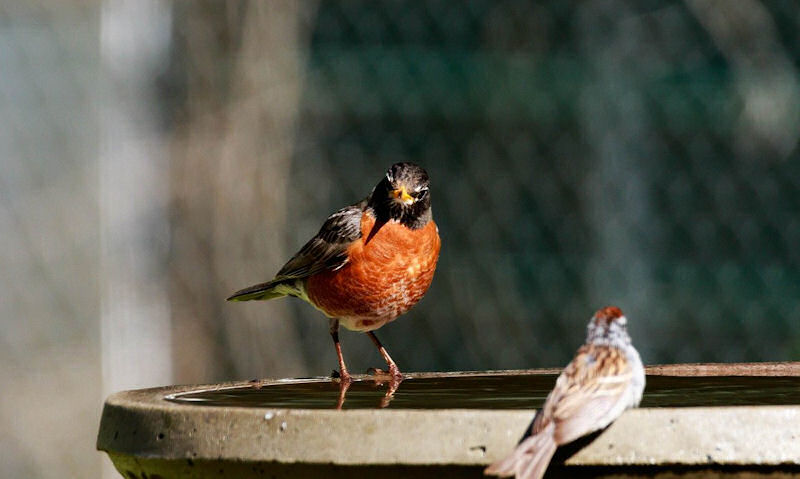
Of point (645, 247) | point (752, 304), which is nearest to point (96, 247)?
point (645, 247)

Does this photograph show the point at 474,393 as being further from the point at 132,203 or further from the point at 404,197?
the point at 132,203

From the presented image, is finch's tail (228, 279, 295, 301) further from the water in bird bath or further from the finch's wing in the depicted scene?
the finch's wing

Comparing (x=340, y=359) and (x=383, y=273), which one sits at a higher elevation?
(x=383, y=273)

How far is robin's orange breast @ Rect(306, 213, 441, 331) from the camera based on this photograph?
3078mm

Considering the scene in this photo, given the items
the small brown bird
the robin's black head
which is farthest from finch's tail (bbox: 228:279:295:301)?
the small brown bird

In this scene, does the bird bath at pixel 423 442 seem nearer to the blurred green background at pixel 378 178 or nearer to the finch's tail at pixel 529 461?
the finch's tail at pixel 529 461

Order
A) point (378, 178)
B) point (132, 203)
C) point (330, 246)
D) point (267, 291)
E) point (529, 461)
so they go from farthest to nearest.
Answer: point (378, 178)
point (132, 203)
point (267, 291)
point (330, 246)
point (529, 461)

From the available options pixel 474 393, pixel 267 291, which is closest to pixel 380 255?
pixel 267 291

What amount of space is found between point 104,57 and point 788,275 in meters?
2.54

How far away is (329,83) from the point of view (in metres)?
5.16

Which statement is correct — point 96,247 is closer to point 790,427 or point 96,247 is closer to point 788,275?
point 788,275

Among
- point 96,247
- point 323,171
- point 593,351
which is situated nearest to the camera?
point 593,351

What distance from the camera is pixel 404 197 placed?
9.90ft

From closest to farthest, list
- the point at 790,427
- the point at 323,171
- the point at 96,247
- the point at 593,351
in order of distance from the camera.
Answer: the point at 790,427 → the point at 593,351 → the point at 96,247 → the point at 323,171
